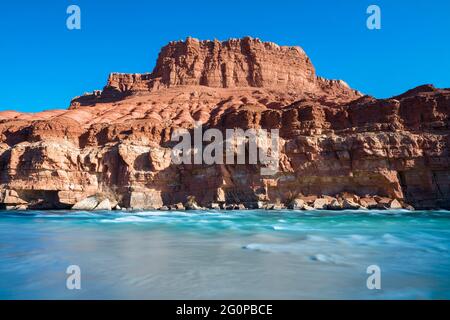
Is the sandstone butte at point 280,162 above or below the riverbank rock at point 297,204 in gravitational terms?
above

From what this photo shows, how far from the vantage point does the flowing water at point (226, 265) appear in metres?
6.72

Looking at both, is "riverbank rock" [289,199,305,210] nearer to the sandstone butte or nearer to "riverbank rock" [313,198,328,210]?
the sandstone butte

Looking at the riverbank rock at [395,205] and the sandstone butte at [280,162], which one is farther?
the sandstone butte at [280,162]

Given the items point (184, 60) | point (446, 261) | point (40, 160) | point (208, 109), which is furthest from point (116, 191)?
point (184, 60)

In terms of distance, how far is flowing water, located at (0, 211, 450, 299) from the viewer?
672cm

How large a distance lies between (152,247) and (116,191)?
82.4ft

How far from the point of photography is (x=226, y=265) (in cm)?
→ 898

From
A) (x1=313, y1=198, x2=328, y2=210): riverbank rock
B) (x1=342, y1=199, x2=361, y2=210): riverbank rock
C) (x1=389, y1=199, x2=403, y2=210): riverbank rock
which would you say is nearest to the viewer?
(x1=389, y1=199, x2=403, y2=210): riverbank rock

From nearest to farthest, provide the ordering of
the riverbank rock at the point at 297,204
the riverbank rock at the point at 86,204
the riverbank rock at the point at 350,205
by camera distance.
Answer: the riverbank rock at the point at 350,205, the riverbank rock at the point at 297,204, the riverbank rock at the point at 86,204

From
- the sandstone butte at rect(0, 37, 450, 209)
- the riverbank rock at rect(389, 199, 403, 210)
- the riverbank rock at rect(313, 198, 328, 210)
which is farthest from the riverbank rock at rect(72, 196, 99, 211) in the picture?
the riverbank rock at rect(389, 199, 403, 210)

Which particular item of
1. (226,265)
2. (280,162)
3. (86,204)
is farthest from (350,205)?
(86,204)

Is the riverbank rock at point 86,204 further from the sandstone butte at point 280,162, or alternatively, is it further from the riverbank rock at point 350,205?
the riverbank rock at point 350,205

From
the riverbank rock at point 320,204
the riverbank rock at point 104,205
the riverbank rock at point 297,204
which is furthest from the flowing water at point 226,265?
the riverbank rock at point 104,205

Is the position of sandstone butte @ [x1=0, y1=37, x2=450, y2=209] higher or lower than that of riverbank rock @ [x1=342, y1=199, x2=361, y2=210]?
higher
